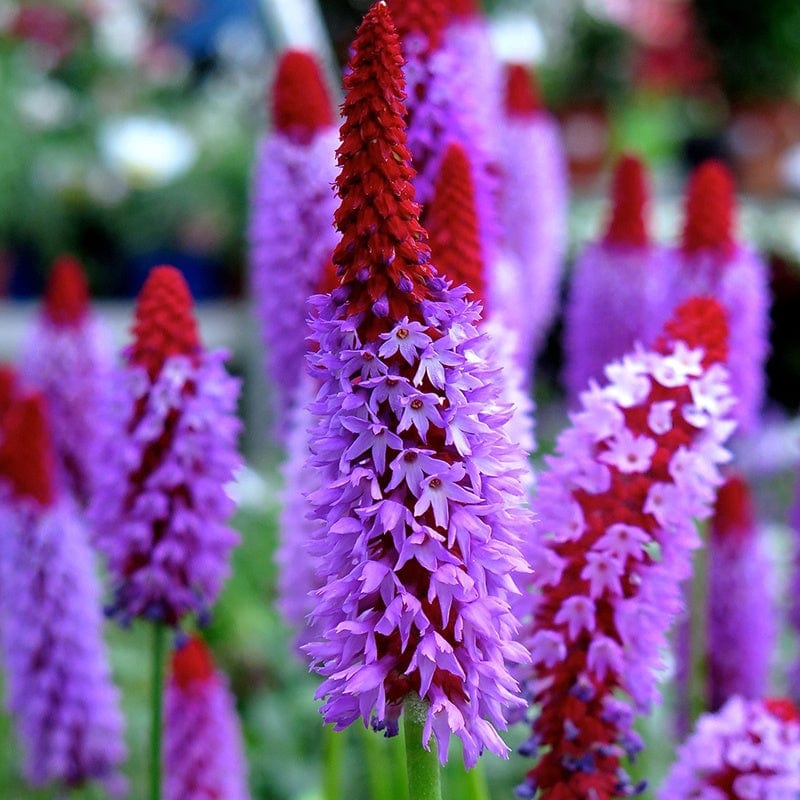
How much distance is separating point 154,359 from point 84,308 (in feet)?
2.18

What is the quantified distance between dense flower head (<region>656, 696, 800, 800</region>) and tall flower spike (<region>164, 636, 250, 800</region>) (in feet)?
1.73

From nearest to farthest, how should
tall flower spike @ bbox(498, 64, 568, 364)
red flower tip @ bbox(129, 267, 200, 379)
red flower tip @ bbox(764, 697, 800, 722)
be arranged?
red flower tip @ bbox(764, 697, 800, 722) < red flower tip @ bbox(129, 267, 200, 379) < tall flower spike @ bbox(498, 64, 568, 364)

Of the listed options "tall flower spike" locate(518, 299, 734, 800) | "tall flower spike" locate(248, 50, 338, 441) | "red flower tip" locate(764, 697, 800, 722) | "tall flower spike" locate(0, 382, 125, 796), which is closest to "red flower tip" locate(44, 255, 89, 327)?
"tall flower spike" locate(0, 382, 125, 796)

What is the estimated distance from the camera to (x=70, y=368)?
1.67 metres

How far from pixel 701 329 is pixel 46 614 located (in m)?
0.76

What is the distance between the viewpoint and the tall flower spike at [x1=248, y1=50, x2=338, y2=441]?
1.24 meters

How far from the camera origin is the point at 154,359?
1.08 m

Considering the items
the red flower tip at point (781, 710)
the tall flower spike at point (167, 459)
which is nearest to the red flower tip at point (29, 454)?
the tall flower spike at point (167, 459)

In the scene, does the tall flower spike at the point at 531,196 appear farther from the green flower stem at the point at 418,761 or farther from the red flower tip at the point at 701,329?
the green flower stem at the point at 418,761

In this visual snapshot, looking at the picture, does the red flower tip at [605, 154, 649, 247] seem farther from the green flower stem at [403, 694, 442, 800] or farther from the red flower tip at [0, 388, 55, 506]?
the green flower stem at [403, 694, 442, 800]

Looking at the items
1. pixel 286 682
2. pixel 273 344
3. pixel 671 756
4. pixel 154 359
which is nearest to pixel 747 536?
pixel 671 756

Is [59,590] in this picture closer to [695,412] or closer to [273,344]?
[273,344]

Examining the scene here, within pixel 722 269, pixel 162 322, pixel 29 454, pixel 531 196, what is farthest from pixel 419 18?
pixel 531 196

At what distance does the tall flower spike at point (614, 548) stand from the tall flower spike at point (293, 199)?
1.42 ft
